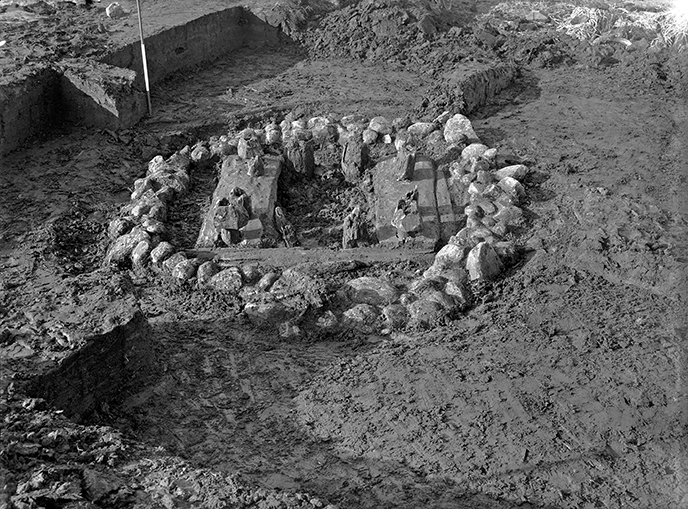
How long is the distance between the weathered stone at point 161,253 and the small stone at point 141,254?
0.06 metres

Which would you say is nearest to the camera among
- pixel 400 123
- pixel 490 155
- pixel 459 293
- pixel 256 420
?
pixel 256 420

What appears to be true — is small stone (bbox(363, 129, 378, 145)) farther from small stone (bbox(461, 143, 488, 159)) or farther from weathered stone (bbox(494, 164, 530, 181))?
weathered stone (bbox(494, 164, 530, 181))

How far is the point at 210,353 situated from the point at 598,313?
3358 millimetres

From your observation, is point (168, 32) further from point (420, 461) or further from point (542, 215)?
point (420, 461)

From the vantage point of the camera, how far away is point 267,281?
809 cm

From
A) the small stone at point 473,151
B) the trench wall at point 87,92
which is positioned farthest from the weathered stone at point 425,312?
the trench wall at point 87,92

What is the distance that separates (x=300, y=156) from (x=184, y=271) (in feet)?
7.71

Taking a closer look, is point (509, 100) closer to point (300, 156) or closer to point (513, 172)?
point (513, 172)

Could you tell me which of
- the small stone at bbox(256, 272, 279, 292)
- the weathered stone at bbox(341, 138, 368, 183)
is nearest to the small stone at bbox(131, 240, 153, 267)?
the small stone at bbox(256, 272, 279, 292)

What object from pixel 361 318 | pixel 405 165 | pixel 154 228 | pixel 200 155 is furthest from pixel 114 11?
pixel 361 318

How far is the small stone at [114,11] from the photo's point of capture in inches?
514

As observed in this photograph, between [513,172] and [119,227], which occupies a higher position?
[513,172]

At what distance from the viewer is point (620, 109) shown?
11250mm

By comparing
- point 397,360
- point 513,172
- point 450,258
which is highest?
point 513,172
